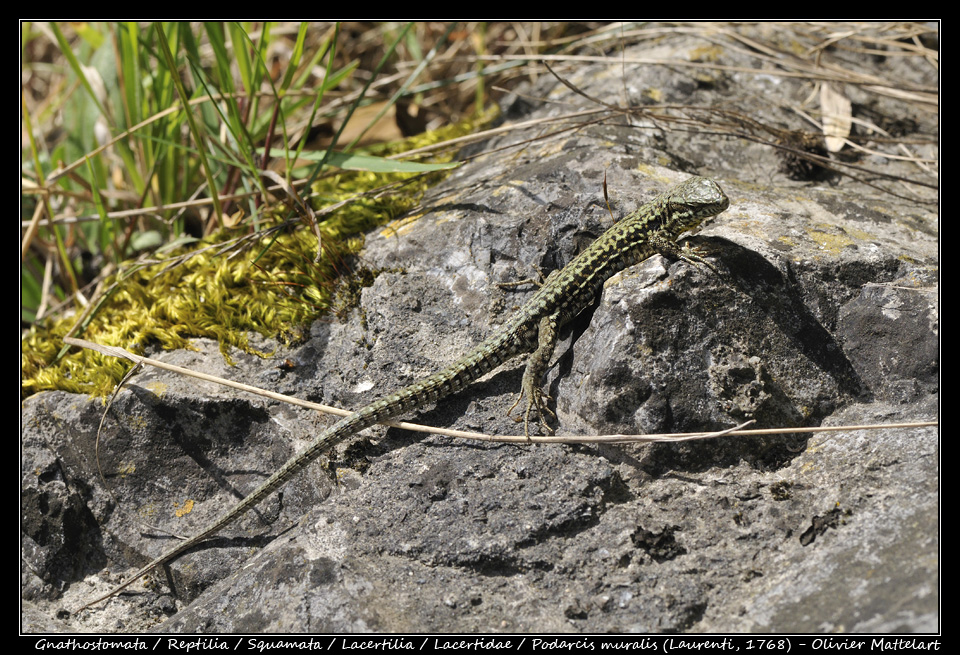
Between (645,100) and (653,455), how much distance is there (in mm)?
3258

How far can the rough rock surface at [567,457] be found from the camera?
296 centimetres

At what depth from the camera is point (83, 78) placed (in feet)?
17.6

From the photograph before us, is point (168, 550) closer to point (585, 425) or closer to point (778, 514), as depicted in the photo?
point (585, 425)

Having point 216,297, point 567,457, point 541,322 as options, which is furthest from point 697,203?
point 216,297

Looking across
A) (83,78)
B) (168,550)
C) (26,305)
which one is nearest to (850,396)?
(168,550)

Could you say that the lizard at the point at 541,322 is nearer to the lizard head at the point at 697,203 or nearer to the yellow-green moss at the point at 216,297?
the lizard head at the point at 697,203

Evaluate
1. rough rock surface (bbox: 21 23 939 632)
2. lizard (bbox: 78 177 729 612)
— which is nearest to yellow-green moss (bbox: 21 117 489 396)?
rough rock surface (bbox: 21 23 939 632)

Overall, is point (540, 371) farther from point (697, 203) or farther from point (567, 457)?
point (697, 203)

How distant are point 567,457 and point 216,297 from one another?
99.9 inches

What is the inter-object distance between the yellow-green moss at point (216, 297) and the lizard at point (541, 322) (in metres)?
0.97

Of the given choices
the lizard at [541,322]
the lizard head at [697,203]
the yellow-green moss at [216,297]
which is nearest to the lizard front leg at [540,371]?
the lizard at [541,322]

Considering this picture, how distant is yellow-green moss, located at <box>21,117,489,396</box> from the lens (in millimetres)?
4383

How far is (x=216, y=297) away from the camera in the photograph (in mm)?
4500

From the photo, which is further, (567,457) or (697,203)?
(697,203)
